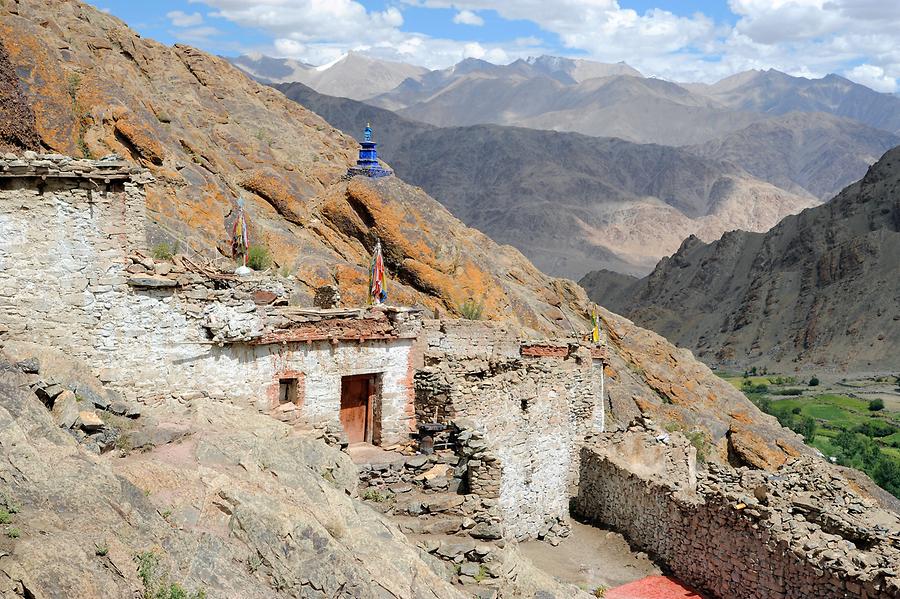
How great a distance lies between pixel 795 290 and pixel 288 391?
70.7m

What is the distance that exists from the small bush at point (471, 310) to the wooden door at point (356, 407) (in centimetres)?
952

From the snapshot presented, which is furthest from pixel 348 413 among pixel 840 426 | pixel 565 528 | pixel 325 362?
pixel 840 426

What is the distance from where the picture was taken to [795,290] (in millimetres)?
76938

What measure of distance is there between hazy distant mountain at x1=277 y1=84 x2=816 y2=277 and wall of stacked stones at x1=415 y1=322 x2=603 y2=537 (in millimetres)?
94075

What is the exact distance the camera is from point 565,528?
51.4ft

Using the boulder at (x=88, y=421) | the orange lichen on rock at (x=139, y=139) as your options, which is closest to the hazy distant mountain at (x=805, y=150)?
the orange lichen on rock at (x=139, y=139)

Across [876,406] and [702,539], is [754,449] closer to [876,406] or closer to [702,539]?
[702,539]

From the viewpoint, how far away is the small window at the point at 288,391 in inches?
568

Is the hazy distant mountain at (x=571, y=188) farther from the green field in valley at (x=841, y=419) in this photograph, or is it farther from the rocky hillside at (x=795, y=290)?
the green field in valley at (x=841, y=419)

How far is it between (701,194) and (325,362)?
13917 centimetres

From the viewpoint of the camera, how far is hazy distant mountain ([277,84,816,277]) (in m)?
121

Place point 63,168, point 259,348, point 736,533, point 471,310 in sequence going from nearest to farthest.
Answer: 1. point 63,168
2. point 736,533
3. point 259,348
4. point 471,310

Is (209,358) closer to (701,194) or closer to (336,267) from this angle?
(336,267)

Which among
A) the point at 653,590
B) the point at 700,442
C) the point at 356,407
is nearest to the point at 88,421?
the point at 356,407
